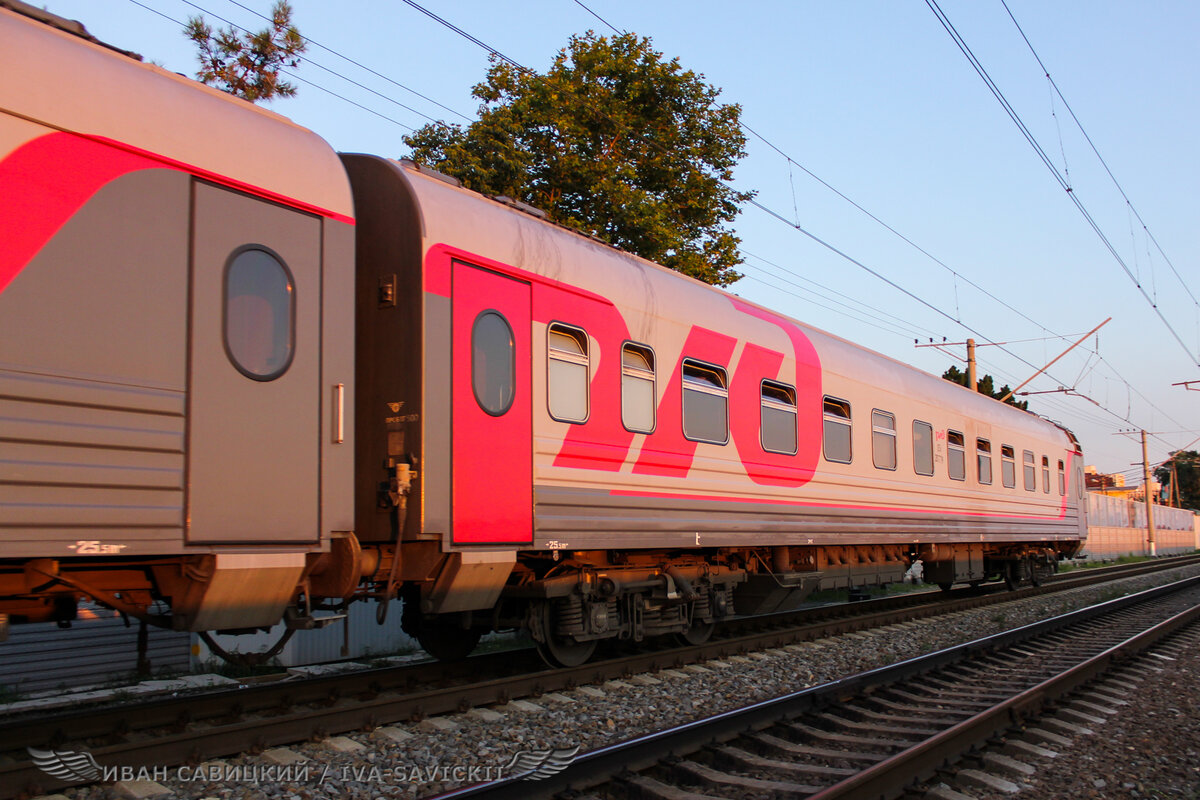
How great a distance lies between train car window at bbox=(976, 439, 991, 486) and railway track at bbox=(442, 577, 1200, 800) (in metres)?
6.82

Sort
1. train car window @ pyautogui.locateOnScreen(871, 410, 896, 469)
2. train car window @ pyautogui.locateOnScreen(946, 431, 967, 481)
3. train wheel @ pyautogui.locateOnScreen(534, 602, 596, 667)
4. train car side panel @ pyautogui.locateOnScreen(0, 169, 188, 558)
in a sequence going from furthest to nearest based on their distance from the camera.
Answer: train car window @ pyautogui.locateOnScreen(946, 431, 967, 481) < train car window @ pyautogui.locateOnScreen(871, 410, 896, 469) < train wheel @ pyautogui.locateOnScreen(534, 602, 596, 667) < train car side panel @ pyautogui.locateOnScreen(0, 169, 188, 558)

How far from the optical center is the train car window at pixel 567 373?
7543 mm

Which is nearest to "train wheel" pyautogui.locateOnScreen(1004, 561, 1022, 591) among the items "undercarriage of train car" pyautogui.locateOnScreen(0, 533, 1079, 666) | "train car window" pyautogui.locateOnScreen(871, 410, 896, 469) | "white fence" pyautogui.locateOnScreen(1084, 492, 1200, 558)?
"undercarriage of train car" pyautogui.locateOnScreen(0, 533, 1079, 666)

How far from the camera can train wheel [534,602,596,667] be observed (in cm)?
790

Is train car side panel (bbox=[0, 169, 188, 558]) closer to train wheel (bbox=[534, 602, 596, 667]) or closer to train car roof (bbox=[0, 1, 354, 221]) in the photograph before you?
train car roof (bbox=[0, 1, 354, 221])

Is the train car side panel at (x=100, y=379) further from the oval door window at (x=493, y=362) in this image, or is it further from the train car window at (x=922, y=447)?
the train car window at (x=922, y=447)

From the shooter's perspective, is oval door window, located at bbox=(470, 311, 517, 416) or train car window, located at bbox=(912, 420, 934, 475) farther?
train car window, located at bbox=(912, 420, 934, 475)

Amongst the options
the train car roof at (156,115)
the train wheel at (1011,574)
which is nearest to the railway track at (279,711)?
the train car roof at (156,115)

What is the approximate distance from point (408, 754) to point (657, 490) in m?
3.70

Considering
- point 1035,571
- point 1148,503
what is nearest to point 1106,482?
point 1148,503

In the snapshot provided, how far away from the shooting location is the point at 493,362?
6980 millimetres

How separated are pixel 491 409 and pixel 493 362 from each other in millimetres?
359

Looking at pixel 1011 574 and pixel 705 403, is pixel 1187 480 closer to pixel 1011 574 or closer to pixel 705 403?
pixel 1011 574

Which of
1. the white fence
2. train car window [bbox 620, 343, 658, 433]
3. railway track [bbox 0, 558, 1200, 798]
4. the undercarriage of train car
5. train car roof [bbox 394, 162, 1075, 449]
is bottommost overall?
the white fence
